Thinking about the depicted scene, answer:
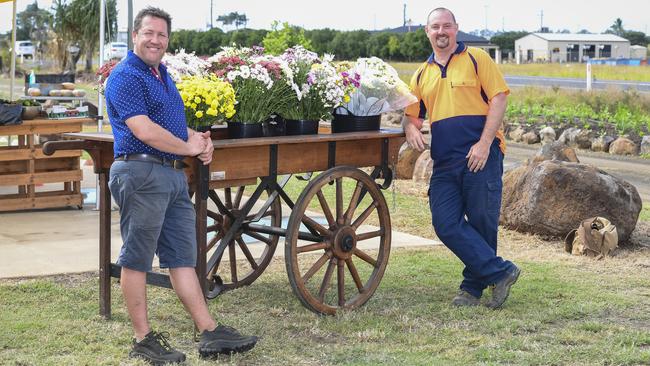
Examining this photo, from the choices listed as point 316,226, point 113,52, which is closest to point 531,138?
point 316,226

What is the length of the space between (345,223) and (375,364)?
1.57 metres

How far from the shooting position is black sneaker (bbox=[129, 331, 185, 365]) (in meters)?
5.75

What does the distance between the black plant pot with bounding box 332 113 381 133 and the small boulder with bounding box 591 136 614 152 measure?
1207cm

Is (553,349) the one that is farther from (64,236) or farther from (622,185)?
(64,236)

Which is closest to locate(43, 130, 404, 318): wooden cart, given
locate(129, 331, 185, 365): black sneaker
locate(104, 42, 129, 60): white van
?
locate(129, 331, 185, 365): black sneaker

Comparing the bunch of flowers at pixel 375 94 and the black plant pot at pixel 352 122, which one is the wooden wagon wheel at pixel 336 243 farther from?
the bunch of flowers at pixel 375 94

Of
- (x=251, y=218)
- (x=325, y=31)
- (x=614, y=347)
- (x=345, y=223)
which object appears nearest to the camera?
(x=614, y=347)

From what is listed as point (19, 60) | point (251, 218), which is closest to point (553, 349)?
point (251, 218)

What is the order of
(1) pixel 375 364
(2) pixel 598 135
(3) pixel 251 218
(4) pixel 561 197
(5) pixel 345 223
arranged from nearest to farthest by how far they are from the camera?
(1) pixel 375 364 < (5) pixel 345 223 < (3) pixel 251 218 < (4) pixel 561 197 < (2) pixel 598 135

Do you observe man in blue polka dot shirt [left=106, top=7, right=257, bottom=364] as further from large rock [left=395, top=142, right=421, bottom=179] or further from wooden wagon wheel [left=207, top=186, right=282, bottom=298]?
large rock [left=395, top=142, right=421, bottom=179]

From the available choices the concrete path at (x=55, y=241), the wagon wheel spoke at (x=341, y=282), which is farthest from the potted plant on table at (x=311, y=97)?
the concrete path at (x=55, y=241)

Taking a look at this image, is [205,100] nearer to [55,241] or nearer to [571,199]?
[55,241]

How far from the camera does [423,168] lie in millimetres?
13383

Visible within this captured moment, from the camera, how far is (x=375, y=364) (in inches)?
227
